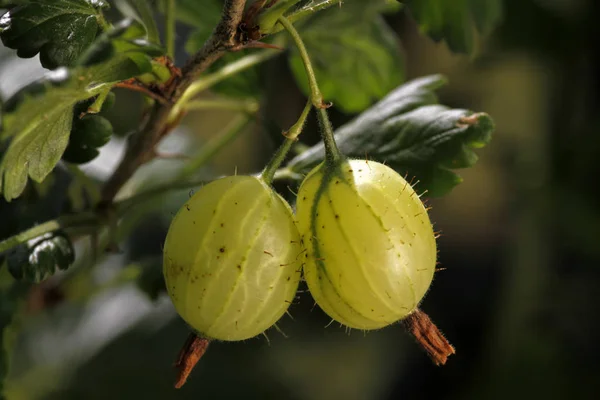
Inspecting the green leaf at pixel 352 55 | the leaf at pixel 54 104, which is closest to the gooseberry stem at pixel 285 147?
the leaf at pixel 54 104

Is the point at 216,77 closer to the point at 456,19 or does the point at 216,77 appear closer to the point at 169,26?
the point at 169,26

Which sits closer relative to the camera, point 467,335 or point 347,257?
point 347,257

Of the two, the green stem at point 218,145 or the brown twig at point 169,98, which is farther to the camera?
the green stem at point 218,145

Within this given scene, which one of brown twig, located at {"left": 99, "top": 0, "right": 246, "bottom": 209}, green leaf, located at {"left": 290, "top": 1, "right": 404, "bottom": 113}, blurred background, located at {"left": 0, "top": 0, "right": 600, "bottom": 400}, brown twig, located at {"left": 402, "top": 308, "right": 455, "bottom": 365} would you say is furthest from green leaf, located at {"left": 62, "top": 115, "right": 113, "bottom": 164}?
blurred background, located at {"left": 0, "top": 0, "right": 600, "bottom": 400}

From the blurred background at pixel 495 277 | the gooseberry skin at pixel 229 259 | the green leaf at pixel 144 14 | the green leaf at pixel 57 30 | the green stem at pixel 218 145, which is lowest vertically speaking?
the blurred background at pixel 495 277

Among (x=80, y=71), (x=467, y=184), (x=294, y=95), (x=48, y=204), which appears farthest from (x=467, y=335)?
(x=80, y=71)

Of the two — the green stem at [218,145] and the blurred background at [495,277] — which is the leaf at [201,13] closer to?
the green stem at [218,145]

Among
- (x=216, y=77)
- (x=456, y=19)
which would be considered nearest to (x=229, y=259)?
(x=216, y=77)

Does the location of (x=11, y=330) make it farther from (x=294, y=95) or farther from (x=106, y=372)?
(x=294, y=95)
